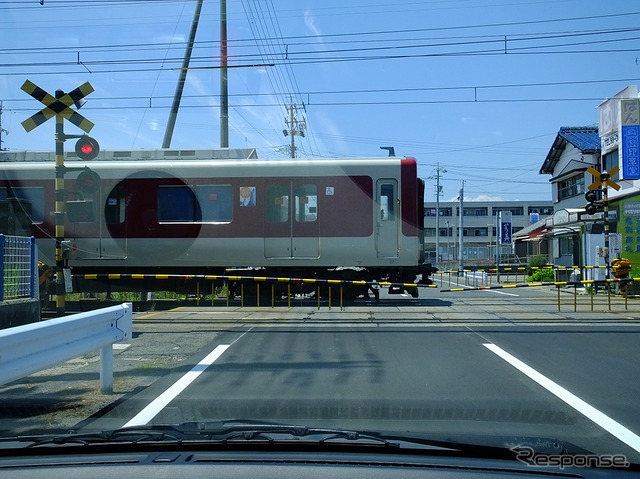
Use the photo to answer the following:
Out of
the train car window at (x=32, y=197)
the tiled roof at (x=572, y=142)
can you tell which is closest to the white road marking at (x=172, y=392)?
the train car window at (x=32, y=197)

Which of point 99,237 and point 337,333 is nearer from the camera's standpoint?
point 337,333

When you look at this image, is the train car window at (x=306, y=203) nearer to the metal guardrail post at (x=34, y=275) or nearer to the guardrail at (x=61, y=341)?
the metal guardrail post at (x=34, y=275)

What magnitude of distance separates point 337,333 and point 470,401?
4.82 m

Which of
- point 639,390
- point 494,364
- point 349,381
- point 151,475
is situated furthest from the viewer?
point 494,364

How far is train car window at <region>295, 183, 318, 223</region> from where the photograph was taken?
15.6 metres

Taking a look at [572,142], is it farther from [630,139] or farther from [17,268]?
[17,268]

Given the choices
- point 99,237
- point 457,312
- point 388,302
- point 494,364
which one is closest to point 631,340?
point 494,364

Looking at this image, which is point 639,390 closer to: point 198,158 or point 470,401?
point 470,401

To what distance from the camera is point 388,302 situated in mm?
16734

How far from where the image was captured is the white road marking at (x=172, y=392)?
5500 millimetres

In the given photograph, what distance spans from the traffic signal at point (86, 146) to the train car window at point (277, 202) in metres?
4.95

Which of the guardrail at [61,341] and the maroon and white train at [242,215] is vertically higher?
the maroon and white train at [242,215]

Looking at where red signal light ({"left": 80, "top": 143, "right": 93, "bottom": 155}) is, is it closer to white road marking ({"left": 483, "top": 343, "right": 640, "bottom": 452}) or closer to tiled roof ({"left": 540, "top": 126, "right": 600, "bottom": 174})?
white road marking ({"left": 483, "top": 343, "right": 640, "bottom": 452})

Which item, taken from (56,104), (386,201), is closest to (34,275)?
(56,104)
